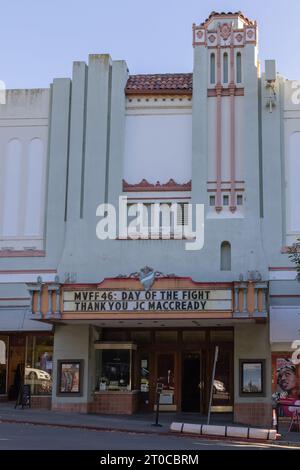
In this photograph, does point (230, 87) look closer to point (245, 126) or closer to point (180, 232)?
point (245, 126)

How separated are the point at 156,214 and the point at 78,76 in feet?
20.9

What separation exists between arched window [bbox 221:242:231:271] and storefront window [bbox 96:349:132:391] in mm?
4745

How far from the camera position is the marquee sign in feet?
84.6

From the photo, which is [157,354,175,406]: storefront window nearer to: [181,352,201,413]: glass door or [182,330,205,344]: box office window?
[181,352,201,413]: glass door

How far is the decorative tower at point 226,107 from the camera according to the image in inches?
1128

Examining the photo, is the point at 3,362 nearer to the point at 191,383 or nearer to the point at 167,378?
the point at 167,378

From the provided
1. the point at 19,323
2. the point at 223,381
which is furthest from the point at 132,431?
the point at 19,323

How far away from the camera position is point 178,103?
98.2 ft

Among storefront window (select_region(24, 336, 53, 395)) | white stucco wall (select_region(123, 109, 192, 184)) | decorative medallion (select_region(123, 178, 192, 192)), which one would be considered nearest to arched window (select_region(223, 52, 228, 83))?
white stucco wall (select_region(123, 109, 192, 184))

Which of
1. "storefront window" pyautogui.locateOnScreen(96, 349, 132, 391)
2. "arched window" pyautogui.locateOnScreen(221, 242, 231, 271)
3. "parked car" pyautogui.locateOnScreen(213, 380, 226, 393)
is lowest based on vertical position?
"parked car" pyautogui.locateOnScreen(213, 380, 226, 393)

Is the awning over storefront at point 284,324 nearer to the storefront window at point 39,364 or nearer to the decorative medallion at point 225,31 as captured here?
the storefront window at point 39,364

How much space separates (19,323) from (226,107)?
11.2 m

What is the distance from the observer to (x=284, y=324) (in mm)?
26922

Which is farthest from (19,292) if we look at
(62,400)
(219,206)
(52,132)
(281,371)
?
(281,371)
